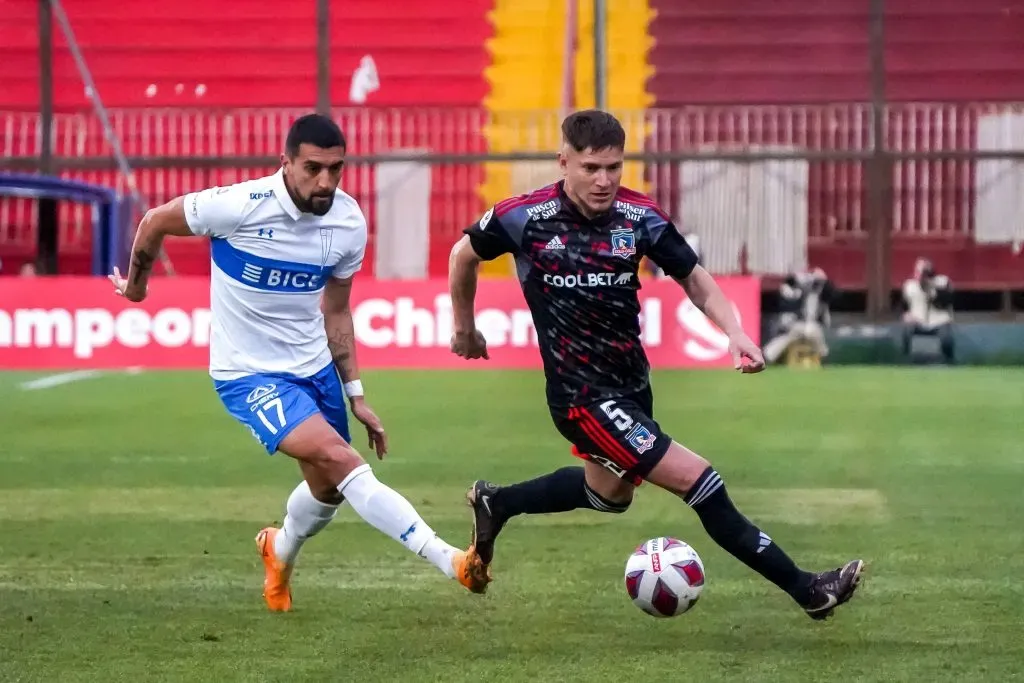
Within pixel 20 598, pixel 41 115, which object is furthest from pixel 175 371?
pixel 20 598

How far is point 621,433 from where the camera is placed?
619 cm

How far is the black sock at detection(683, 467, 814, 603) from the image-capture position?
612cm

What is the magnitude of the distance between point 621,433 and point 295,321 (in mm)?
1372

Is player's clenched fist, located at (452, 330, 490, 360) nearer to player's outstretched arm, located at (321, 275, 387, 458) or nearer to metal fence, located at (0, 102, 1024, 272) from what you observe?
player's outstretched arm, located at (321, 275, 387, 458)

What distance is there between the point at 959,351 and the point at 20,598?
50.8ft

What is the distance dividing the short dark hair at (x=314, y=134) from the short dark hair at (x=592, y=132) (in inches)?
33.4

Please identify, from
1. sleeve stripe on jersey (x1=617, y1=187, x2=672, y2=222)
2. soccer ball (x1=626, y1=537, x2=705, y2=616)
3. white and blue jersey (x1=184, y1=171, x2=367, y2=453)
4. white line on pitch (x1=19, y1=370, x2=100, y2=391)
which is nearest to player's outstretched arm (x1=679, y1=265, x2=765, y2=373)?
sleeve stripe on jersey (x1=617, y1=187, x2=672, y2=222)

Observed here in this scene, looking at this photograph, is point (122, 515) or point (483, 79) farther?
point (483, 79)

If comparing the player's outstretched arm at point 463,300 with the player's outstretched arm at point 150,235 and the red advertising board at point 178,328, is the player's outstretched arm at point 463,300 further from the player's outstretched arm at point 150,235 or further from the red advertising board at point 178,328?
the red advertising board at point 178,328

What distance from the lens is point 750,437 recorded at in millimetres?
13117

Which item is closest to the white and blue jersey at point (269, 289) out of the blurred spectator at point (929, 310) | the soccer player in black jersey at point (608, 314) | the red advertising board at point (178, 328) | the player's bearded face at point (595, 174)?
the soccer player in black jersey at point (608, 314)

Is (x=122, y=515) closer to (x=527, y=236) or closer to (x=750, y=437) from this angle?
(x=527, y=236)

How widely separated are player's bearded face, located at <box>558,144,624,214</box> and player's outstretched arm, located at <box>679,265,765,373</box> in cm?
47

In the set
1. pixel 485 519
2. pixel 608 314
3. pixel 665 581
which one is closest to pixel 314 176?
pixel 608 314
